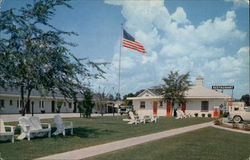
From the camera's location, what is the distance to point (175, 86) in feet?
105

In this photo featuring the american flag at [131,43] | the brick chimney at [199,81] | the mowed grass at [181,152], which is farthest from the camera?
the brick chimney at [199,81]

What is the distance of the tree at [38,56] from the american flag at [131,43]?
788cm

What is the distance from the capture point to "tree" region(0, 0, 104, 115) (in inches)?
414

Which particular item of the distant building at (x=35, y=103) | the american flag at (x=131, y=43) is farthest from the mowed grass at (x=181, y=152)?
the distant building at (x=35, y=103)

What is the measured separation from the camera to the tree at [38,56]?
10.5 m

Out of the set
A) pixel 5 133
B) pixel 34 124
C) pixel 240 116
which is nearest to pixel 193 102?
pixel 240 116

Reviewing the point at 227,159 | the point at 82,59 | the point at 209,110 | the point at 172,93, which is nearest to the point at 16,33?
the point at 82,59

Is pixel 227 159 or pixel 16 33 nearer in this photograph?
pixel 227 159

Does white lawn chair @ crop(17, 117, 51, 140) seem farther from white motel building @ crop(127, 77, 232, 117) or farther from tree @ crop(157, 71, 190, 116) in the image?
white motel building @ crop(127, 77, 232, 117)

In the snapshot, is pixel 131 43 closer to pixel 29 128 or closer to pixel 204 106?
pixel 29 128

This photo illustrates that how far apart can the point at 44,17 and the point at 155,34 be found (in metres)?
6.37

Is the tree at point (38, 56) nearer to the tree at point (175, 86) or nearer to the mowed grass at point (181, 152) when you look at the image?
the mowed grass at point (181, 152)

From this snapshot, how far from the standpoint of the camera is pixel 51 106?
41781 millimetres

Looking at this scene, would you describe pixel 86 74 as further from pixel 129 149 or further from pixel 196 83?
pixel 196 83
